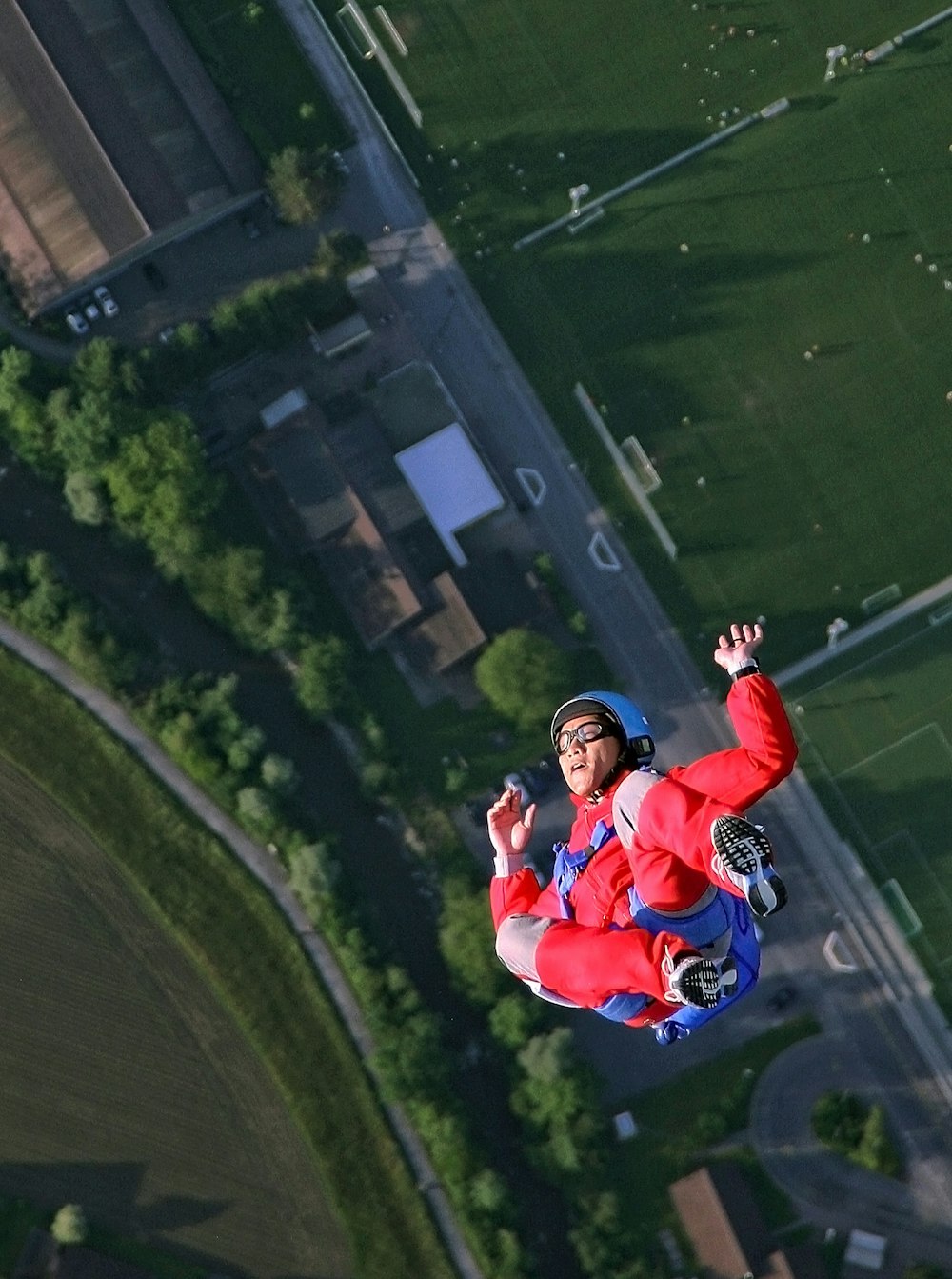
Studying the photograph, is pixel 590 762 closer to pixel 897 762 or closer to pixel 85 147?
pixel 897 762

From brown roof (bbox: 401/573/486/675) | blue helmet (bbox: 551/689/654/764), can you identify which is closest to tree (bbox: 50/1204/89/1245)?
brown roof (bbox: 401/573/486/675)

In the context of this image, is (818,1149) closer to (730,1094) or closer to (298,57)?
(730,1094)

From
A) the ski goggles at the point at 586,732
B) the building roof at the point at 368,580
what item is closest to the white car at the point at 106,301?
the building roof at the point at 368,580

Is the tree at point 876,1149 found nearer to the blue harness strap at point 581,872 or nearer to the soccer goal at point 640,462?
the soccer goal at point 640,462

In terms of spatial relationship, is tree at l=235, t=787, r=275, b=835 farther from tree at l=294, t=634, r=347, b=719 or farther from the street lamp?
the street lamp

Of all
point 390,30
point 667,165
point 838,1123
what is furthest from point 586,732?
point 390,30

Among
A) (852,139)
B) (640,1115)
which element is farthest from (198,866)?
(852,139)
